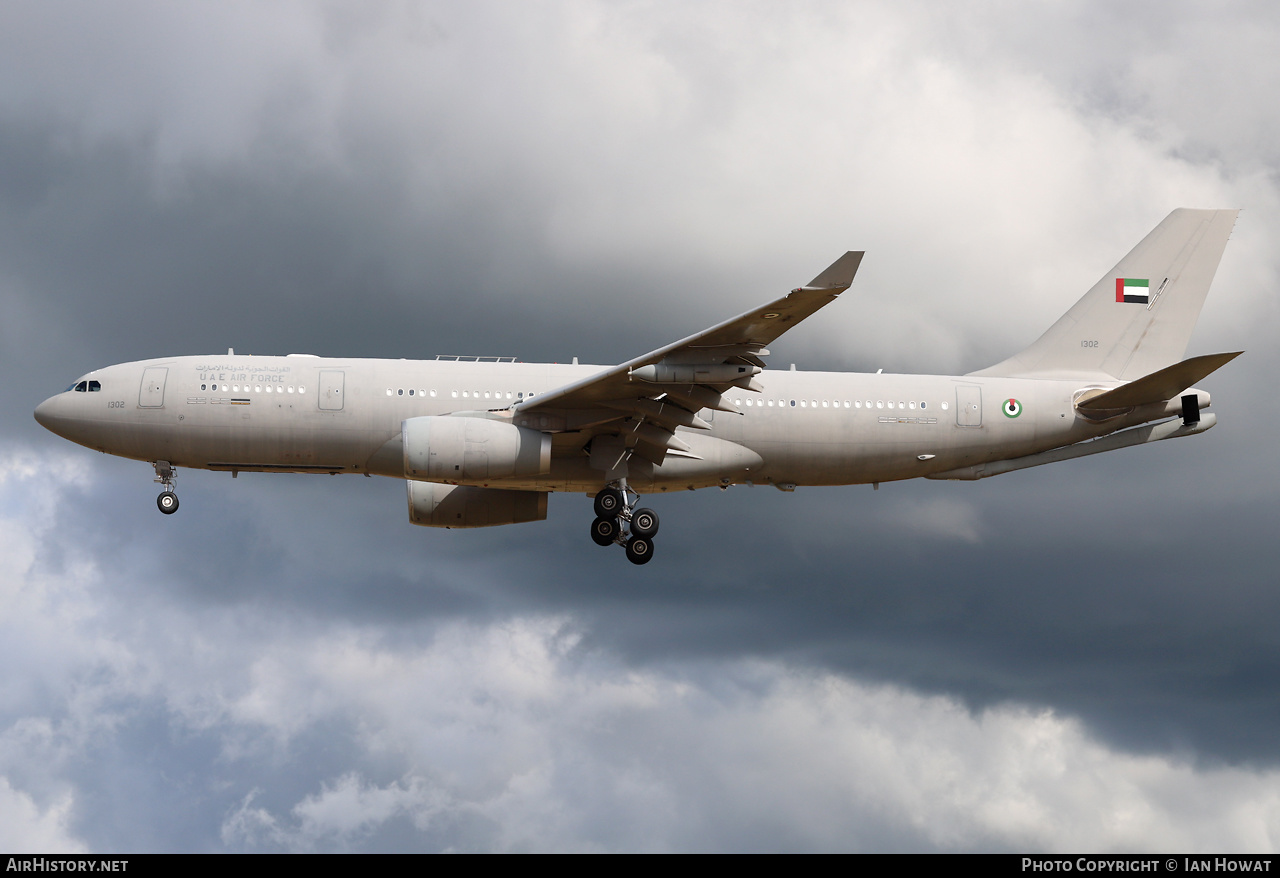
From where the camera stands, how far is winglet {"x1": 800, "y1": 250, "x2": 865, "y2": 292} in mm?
24734

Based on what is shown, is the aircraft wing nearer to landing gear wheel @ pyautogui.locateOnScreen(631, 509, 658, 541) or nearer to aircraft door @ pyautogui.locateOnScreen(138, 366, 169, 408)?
landing gear wheel @ pyautogui.locateOnScreen(631, 509, 658, 541)

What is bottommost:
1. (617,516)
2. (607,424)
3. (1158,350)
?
(617,516)

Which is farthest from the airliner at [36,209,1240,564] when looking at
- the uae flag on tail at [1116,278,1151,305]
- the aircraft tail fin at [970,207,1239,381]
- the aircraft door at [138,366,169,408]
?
the uae flag on tail at [1116,278,1151,305]

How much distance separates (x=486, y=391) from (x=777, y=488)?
8.53m

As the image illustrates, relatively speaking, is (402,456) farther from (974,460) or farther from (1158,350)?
(1158,350)

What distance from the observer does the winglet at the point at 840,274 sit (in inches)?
974

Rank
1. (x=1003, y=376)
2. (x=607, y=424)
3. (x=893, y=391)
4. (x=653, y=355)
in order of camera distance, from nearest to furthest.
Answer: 1. (x=653, y=355)
2. (x=607, y=424)
3. (x=893, y=391)
4. (x=1003, y=376)

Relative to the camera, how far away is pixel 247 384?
31609 mm

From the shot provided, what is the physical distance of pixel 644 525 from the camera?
32531mm

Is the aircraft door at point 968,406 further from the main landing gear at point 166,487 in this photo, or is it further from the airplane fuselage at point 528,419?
the main landing gear at point 166,487

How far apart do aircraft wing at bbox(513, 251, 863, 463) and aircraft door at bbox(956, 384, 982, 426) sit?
7.20m

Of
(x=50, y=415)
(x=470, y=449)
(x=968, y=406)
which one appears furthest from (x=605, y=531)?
(x=50, y=415)

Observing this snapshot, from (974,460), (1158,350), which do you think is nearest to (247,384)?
(974,460)

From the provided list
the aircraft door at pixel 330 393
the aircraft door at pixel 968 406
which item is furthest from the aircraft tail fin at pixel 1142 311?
the aircraft door at pixel 330 393
